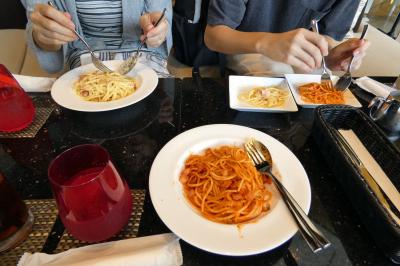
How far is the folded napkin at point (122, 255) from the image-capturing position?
448mm

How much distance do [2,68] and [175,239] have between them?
0.65 metres

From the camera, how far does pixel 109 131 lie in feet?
2.62

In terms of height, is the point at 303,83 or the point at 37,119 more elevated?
the point at 303,83

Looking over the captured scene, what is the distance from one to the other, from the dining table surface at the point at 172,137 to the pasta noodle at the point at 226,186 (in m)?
0.08

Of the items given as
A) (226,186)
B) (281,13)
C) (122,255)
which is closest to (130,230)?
(122,255)

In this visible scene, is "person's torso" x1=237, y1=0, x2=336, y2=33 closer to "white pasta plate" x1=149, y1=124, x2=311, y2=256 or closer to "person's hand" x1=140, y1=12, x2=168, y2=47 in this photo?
"person's hand" x1=140, y1=12, x2=168, y2=47

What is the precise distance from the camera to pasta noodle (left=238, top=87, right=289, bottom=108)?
892 millimetres

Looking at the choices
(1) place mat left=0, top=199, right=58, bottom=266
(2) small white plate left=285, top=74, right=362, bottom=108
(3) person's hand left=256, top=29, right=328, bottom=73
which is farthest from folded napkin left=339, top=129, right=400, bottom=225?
(1) place mat left=0, top=199, right=58, bottom=266

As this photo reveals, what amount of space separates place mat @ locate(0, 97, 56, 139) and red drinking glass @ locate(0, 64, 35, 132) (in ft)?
0.05

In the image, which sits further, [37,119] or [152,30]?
[152,30]

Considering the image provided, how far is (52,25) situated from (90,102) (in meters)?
0.30

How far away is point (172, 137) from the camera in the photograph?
0.78 meters

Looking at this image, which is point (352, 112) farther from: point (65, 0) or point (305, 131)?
point (65, 0)

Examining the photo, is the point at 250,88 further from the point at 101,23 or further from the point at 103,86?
the point at 101,23
